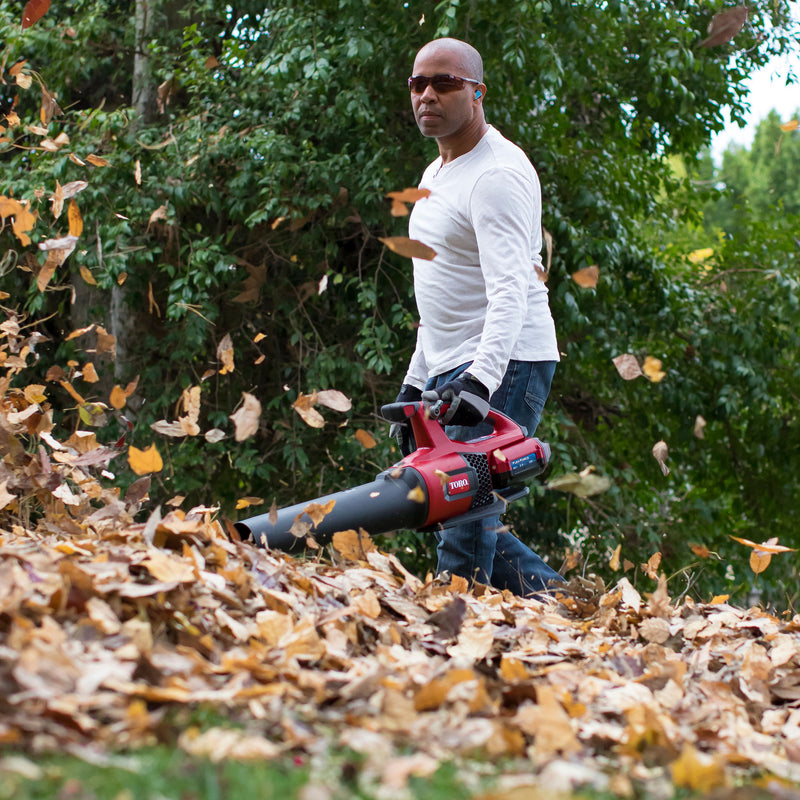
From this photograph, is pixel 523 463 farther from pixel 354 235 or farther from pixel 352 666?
pixel 354 235

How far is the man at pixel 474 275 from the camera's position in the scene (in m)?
2.84

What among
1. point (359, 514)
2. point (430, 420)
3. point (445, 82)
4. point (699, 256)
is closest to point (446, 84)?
point (445, 82)

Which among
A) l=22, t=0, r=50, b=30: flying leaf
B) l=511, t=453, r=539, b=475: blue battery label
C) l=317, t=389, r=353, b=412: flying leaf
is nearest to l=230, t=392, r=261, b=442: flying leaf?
l=317, t=389, r=353, b=412: flying leaf

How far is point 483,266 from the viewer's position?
9.49 feet

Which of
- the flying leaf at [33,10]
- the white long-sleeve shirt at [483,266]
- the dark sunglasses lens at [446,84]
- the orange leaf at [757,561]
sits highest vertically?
the flying leaf at [33,10]

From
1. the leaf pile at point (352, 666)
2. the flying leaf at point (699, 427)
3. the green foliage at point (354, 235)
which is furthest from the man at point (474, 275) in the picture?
the green foliage at point (354, 235)

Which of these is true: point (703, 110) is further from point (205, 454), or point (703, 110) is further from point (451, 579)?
point (451, 579)

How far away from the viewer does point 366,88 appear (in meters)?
5.30

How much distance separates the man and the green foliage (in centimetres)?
163

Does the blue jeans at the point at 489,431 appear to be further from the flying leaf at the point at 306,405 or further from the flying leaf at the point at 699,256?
the flying leaf at the point at 699,256

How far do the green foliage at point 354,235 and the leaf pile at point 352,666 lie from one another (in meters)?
2.54

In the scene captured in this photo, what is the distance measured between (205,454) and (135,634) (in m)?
4.15

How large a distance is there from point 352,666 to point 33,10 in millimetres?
4010

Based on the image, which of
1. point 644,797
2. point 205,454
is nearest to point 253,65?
point 205,454
